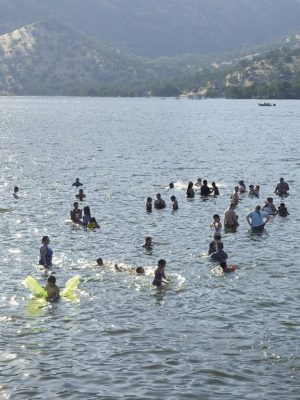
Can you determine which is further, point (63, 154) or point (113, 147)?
point (113, 147)

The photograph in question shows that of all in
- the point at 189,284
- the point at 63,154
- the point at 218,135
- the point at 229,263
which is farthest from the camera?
the point at 218,135

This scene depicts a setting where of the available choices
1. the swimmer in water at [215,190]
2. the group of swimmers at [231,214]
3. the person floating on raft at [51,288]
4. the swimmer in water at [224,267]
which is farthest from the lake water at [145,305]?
the swimmer in water at [215,190]

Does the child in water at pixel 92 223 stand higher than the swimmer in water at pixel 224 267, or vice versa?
the child in water at pixel 92 223

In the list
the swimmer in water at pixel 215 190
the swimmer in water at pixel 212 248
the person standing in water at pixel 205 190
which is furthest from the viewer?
the swimmer in water at pixel 215 190

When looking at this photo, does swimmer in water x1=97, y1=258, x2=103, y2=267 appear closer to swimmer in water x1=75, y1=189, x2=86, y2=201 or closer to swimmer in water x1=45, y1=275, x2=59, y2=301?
swimmer in water x1=45, y1=275, x2=59, y2=301

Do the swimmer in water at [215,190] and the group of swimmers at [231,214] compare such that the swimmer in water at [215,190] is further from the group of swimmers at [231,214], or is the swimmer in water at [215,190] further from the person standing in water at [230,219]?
the person standing in water at [230,219]

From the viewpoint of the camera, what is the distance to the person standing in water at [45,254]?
31.7 metres

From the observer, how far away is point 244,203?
161ft

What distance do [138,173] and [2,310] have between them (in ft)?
143

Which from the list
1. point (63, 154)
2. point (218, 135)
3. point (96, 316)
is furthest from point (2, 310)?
point (218, 135)

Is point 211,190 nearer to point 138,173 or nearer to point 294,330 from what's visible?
point 138,173

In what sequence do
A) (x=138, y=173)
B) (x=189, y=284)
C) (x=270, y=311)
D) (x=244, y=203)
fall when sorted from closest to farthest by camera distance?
(x=270, y=311) < (x=189, y=284) < (x=244, y=203) < (x=138, y=173)

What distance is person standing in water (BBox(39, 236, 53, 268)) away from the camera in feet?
104

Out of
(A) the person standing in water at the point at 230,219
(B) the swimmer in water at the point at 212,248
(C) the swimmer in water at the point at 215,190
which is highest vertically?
(C) the swimmer in water at the point at 215,190
